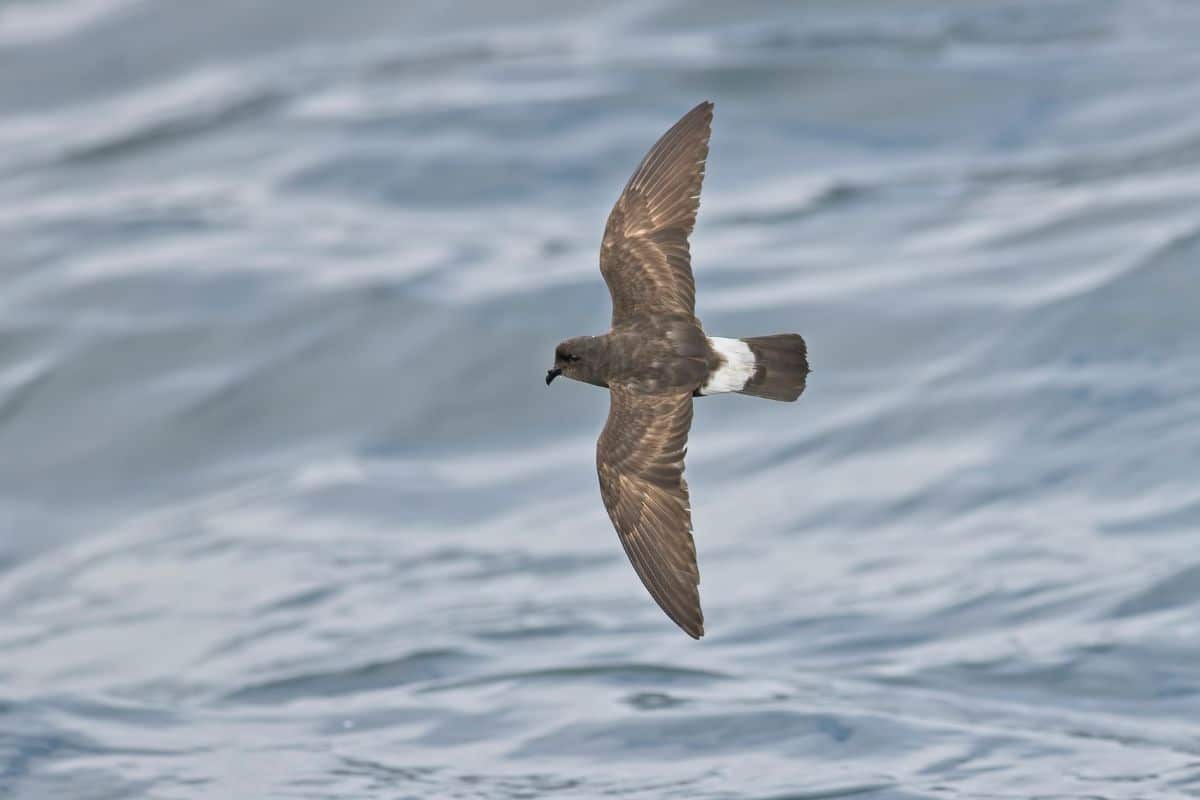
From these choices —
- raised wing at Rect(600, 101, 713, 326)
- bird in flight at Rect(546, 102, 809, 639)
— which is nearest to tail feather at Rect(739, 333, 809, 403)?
bird in flight at Rect(546, 102, 809, 639)

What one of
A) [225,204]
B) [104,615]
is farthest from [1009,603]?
[225,204]

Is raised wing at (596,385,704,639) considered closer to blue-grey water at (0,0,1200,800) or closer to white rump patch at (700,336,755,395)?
white rump patch at (700,336,755,395)

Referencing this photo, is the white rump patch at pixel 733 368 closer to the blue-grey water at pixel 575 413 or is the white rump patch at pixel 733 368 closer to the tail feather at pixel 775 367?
the tail feather at pixel 775 367

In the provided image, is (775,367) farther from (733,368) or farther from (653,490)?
(653,490)

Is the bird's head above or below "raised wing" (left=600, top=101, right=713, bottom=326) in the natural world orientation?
below

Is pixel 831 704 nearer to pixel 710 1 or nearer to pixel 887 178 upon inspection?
pixel 887 178
